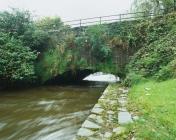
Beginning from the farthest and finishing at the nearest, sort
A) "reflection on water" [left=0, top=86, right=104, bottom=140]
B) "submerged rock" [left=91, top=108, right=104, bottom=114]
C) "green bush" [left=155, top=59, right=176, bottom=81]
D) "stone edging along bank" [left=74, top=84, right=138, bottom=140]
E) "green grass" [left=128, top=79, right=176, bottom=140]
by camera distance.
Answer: "green bush" [left=155, top=59, right=176, bottom=81] < "reflection on water" [left=0, top=86, right=104, bottom=140] < "submerged rock" [left=91, top=108, right=104, bottom=114] < "stone edging along bank" [left=74, top=84, right=138, bottom=140] < "green grass" [left=128, top=79, right=176, bottom=140]

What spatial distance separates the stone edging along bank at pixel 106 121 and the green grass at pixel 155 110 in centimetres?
31

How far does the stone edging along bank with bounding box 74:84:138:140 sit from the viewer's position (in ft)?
21.9

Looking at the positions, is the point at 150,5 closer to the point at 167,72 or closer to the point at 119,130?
the point at 167,72

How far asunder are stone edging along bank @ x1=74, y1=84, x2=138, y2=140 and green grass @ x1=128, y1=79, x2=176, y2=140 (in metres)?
0.31

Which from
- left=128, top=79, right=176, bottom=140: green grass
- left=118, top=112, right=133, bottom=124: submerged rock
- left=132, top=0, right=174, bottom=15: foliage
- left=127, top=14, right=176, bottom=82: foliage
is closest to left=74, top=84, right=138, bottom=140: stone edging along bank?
left=118, top=112, right=133, bottom=124: submerged rock

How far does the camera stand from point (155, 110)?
8078 millimetres

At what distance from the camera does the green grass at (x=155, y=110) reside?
631 centimetres

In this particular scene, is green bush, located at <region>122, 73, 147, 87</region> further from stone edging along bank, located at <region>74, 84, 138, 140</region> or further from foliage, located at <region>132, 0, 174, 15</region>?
foliage, located at <region>132, 0, 174, 15</region>

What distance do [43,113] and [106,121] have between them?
4372 millimetres

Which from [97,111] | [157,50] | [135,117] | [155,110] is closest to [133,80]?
[157,50]

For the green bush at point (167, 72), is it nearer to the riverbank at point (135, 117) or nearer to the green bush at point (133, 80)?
the green bush at point (133, 80)

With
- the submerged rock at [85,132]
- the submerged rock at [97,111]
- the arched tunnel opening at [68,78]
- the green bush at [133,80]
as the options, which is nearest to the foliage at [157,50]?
the green bush at [133,80]

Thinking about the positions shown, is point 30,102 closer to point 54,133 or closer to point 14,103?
point 14,103

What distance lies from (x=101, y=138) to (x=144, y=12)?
15.8m
